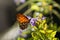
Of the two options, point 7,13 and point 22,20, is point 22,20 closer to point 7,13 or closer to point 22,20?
point 22,20

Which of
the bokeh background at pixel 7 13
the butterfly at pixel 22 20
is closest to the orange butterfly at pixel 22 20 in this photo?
the butterfly at pixel 22 20

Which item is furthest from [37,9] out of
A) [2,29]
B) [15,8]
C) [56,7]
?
[2,29]

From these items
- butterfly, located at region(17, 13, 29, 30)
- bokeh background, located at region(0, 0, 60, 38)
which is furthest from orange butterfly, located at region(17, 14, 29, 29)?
bokeh background, located at region(0, 0, 60, 38)

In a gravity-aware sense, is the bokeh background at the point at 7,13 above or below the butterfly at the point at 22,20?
above

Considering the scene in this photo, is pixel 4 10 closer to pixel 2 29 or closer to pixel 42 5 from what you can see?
pixel 2 29

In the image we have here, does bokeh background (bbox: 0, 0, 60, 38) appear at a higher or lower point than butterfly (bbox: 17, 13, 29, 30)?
higher

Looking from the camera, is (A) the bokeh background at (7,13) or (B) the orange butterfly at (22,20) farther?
(A) the bokeh background at (7,13)

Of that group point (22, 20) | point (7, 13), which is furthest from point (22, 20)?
point (7, 13)

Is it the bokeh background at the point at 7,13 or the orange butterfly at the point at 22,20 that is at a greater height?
the bokeh background at the point at 7,13

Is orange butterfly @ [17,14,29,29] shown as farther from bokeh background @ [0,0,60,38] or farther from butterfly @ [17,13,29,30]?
bokeh background @ [0,0,60,38]

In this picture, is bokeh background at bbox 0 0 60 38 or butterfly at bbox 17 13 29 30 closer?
butterfly at bbox 17 13 29 30

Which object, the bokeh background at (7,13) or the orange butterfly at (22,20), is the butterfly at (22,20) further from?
the bokeh background at (7,13)
